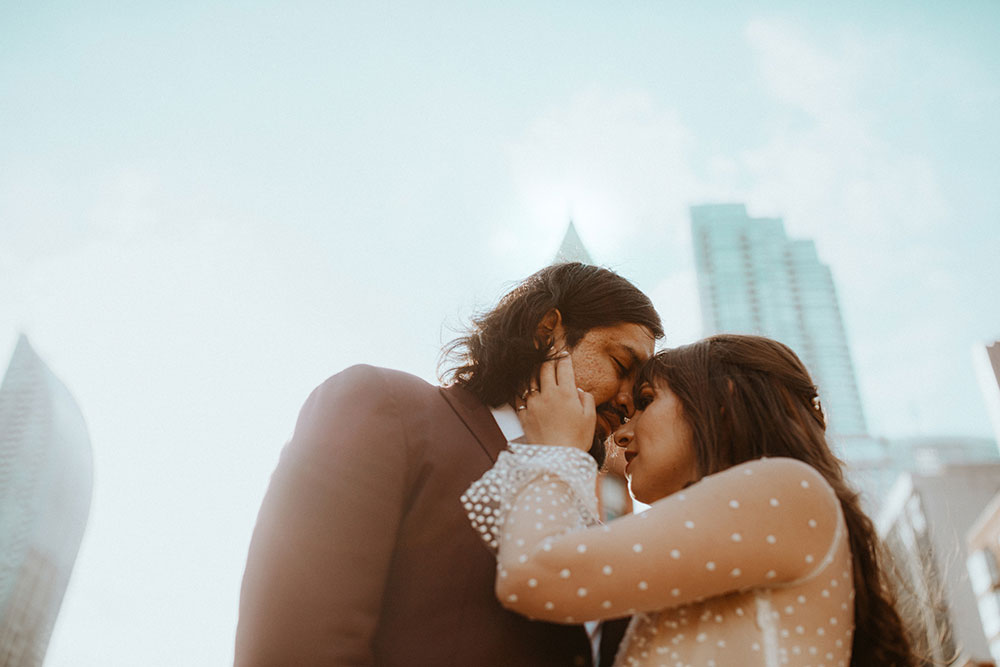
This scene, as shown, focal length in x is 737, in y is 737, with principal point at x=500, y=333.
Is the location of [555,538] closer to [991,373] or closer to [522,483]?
[522,483]

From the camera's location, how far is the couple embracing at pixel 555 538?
5.28ft

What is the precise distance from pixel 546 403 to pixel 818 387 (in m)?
1.11

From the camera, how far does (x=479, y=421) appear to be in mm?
2252

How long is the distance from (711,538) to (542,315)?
60.4 inches

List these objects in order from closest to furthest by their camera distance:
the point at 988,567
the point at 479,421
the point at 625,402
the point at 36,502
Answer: the point at 479,421 → the point at 625,402 → the point at 36,502 → the point at 988,567

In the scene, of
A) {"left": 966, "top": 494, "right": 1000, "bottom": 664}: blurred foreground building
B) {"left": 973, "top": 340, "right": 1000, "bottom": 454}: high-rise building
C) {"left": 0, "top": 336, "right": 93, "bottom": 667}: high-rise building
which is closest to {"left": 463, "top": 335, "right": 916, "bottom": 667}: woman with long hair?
{"left": 973, "top": 340, "right": 1000, "bottom": 454}: high-rise building

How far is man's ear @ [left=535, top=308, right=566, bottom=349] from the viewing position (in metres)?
2.91

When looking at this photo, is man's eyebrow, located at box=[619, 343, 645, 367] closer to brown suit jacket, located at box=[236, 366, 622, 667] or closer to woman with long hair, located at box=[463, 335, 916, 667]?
woman with long hair, located at box=[463, 335, 916, 667]

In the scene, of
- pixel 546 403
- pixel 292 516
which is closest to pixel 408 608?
pixel 292 516

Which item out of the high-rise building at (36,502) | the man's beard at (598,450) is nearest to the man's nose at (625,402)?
the man's beard at (598,450)

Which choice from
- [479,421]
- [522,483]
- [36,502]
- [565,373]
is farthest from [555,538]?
[36,502]

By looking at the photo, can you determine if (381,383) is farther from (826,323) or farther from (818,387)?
(826,323)

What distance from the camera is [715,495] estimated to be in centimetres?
166

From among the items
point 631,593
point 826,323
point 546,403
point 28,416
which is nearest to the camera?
point 631,593
